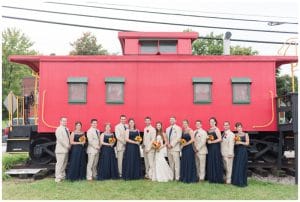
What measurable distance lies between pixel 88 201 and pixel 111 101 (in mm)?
3937

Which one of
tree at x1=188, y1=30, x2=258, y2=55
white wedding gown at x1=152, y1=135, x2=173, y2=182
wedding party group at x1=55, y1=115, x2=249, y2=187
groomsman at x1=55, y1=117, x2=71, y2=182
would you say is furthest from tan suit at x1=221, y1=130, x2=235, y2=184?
tree at x1=188, y1=30, x2=258, y2=55

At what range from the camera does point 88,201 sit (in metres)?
7.98

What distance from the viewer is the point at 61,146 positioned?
10.1 metres

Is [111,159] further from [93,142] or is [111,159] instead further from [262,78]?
[262,78]

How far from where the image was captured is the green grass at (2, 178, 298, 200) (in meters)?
8.60

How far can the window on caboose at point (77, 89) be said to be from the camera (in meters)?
11.3

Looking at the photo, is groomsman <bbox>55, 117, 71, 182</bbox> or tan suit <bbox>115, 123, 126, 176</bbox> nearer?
groomsman <bbox>55, 117, 71, 182</bbox>

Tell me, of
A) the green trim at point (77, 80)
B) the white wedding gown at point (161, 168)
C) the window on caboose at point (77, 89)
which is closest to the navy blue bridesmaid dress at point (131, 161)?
the white wedding gown at point (161, 168)

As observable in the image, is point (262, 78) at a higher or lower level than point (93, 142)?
higher

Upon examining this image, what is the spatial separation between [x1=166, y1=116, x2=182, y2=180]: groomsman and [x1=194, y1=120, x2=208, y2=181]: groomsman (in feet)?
1.54

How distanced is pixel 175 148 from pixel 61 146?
9.85 ft

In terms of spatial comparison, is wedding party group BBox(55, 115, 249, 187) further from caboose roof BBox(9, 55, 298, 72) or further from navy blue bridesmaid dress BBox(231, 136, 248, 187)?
caboose roof BBox(9, 55, 298, 72)

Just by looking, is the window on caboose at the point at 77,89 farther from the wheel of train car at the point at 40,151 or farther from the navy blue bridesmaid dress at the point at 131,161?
the navy blue bridesmaid dress at the point at 131,161

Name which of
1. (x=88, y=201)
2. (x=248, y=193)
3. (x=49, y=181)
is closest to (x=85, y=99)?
(x=49, y=181)
